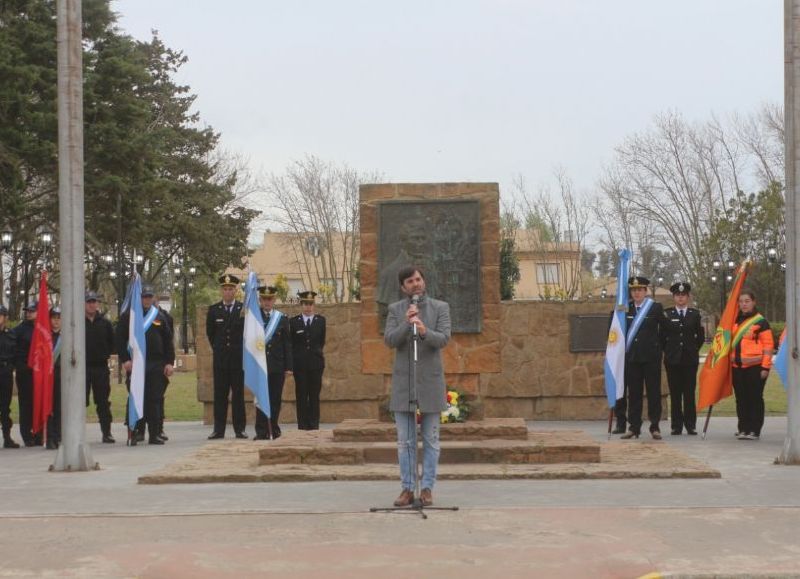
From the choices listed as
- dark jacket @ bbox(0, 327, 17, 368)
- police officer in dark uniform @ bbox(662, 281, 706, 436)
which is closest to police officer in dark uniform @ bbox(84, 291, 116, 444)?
dark jacket @ bbox(0, 327, 17, 368)

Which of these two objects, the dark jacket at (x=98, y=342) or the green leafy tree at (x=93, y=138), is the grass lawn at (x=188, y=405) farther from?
the green leafy tree at (x=93, y=138)

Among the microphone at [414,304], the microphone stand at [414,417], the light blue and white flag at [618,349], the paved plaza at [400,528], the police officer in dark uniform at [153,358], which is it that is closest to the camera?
the paved plaza at [400,528]

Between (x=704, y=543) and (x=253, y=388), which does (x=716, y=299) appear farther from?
(x=704, y=543)

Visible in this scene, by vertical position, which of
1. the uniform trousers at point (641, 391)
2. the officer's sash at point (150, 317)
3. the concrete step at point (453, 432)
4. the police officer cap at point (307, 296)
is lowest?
the concrete step at point (453, 432)

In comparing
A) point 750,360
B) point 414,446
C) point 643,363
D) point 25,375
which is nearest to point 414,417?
point 414,446

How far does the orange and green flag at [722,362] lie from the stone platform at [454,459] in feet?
5.79

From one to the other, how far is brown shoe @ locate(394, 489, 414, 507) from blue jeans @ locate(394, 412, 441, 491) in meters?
0.05

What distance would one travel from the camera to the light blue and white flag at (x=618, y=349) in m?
14.3

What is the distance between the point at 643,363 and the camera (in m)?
14.3

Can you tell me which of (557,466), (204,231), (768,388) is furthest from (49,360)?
(204,231)

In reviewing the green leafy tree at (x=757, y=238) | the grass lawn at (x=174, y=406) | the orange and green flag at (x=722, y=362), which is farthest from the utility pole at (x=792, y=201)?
the green leafy tree at (x=757, y=238)

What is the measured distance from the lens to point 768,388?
25391mm

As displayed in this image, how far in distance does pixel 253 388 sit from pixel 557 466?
483 centimetres

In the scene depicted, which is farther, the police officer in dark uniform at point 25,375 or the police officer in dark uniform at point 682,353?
the police officer in dark uniform at point 682,353
